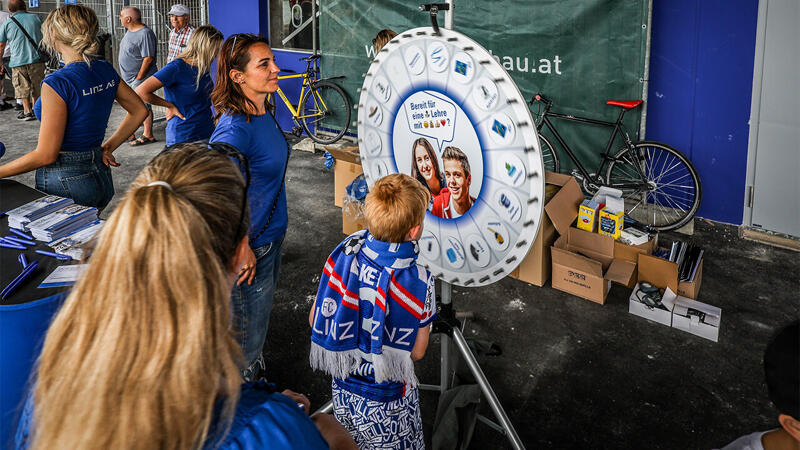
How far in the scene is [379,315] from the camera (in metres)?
1.64

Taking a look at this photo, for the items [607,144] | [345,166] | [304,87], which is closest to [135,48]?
[304,87]

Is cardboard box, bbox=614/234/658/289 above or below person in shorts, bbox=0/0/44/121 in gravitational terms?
below

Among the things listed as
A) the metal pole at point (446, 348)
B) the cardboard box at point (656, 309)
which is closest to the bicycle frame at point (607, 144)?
the cardboard box at point (656, 309)

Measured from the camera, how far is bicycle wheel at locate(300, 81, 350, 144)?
690cm

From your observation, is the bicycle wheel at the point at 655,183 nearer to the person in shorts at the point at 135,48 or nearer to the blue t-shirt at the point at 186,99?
the blue t-shirt at the point at 186,99

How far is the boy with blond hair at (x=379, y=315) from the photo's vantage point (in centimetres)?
165

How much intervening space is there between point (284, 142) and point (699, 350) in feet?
7.96

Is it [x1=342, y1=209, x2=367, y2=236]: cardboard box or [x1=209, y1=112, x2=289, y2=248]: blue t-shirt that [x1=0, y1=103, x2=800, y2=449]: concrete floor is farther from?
[x1=209, y1=112, x2=289, y2=248]: blue t-shirt

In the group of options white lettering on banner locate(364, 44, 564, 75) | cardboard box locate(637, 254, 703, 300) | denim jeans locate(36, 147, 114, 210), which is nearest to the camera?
denim jeans locate(36, 147, 114, 210)

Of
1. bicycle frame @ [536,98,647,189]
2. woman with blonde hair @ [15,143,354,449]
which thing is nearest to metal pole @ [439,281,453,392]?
woman with blonde hair @ [15,143,354,449]

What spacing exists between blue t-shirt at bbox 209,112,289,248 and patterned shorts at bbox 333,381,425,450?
72 cm

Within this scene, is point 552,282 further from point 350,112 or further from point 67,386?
point 350,112

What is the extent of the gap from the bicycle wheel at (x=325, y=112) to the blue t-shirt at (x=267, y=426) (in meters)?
6.12

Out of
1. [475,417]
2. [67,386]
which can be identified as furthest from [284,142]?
[67,386]
